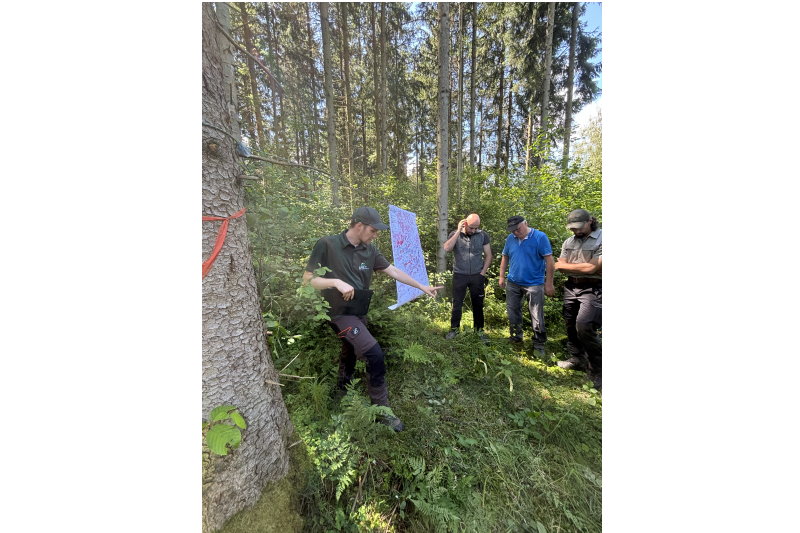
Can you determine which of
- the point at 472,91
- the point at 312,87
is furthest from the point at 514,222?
the point at 312,87

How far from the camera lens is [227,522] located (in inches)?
45.1

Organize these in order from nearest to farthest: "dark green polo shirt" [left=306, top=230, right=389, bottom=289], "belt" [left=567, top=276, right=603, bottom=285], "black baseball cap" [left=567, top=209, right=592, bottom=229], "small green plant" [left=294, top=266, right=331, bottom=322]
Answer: "small green plant" [left=294, top=266, right=331, bottom=322] < "dark green polo shirt" [left=306, top=230, right=389, bottom=289] < "black baseball cap" [left=567, top=209, right=592, bottom=229] < "belt" [left=567, top=276, right=603, bottom=285]

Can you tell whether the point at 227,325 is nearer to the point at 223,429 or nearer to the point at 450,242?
the point at 223,429

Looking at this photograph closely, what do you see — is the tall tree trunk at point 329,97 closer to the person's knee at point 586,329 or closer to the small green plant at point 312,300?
the small green plant at point 312,300

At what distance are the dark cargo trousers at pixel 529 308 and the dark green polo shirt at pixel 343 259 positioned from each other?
1.98m

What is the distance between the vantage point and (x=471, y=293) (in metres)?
2.94

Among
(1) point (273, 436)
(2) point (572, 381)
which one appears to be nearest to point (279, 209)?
(1) point (273, 436)

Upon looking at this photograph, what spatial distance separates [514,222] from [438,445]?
2.24 m

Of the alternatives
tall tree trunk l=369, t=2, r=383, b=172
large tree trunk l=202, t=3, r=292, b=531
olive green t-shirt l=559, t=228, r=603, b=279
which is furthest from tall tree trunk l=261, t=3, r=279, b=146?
olive green t-shirt l=559, t=228, r=603, b=279

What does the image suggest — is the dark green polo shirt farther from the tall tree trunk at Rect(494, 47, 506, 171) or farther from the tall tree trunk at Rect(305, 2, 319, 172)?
the tall tree trunk at Rect(494, 47, 506, 171)

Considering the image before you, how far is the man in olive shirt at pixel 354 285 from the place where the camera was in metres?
1.60

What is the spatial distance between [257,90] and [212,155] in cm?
109

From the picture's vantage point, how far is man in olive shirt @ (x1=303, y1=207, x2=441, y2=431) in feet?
5.25

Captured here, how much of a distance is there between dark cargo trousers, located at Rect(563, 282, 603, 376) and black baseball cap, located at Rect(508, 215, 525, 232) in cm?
80
